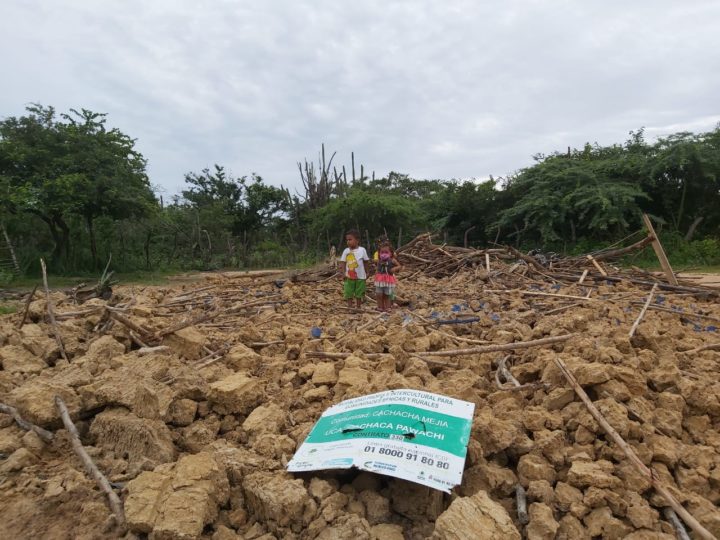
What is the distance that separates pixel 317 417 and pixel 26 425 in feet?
4.58

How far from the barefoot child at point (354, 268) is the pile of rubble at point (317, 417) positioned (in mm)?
1967

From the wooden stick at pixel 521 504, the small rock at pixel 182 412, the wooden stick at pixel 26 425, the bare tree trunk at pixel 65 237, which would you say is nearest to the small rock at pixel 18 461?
the wooden stick at pixel 26 425

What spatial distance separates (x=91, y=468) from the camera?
1.83 m

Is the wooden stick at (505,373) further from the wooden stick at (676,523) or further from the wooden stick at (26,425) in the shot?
the wooden stick at (26,425)

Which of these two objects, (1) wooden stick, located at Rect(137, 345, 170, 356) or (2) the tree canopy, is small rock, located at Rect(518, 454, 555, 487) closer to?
(1) wooden stick, located at Rect(137, 345, 170, 356)

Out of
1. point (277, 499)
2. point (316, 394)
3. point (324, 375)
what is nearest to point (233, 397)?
point (316, 394)

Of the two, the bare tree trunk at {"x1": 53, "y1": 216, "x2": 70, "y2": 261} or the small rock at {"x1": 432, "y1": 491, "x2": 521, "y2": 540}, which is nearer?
the small rock at {"x1": 432, "y1": 491, "x2": 521, "y2": 540}

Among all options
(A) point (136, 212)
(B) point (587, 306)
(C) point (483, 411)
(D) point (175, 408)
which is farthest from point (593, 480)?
(A) point (136, 212)

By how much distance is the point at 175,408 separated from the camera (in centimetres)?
231

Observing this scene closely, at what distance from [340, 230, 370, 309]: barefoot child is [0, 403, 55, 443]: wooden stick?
12.8ft

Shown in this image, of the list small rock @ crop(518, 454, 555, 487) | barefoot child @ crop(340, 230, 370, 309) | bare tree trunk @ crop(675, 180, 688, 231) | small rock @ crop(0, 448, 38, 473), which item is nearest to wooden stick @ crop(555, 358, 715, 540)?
small rock @ crop(518, 454, 555, 487)

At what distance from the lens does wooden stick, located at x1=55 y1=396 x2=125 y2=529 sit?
161cm

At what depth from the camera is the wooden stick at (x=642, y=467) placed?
148cm

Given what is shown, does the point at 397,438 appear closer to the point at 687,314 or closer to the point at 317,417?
the point at 317,417
